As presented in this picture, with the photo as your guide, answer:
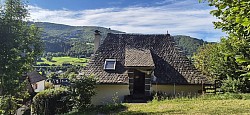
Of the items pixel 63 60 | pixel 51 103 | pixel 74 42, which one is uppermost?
pixel 74 42

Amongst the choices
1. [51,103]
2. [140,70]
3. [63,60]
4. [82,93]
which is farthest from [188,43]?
[82,93]

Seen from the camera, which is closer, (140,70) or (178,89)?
(178,89)

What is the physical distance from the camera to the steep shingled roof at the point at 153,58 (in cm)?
1939

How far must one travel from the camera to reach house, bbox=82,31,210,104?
19188mm

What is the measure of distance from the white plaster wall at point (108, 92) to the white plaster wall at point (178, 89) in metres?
2.06

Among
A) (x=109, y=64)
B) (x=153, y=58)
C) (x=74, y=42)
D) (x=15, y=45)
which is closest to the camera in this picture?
(x=15, y=45)

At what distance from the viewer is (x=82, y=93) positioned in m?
14.7

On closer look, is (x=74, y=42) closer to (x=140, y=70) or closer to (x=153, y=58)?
(x=153, y=58)

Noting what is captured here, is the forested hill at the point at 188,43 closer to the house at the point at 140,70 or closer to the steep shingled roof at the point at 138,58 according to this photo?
the house at the point at 140,70

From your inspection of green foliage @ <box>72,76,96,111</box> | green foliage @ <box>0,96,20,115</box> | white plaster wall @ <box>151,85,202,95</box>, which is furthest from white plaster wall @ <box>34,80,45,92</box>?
green foliage @ <box>0,96,20,115</box>

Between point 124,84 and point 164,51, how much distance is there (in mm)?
4708

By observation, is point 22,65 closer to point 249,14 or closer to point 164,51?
point 249,14

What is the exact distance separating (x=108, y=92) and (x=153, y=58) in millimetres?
4480

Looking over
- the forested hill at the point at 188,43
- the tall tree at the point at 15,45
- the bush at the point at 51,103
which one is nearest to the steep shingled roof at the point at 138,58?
the bush at the point at 51,103
